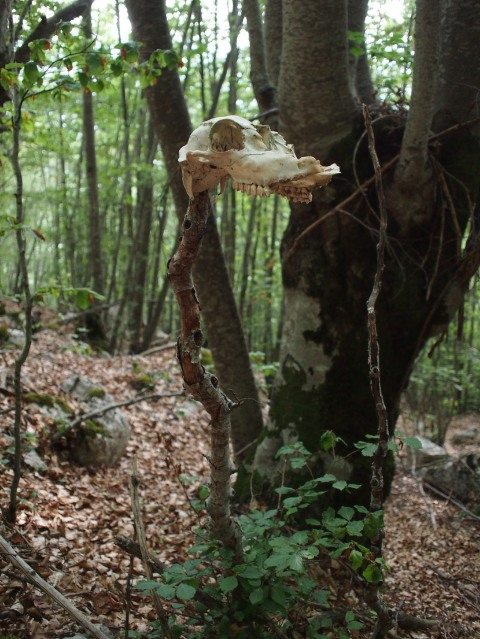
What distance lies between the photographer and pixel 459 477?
6449mm

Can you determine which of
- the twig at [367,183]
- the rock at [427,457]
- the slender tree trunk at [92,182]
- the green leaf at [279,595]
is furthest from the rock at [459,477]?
the slender tree trunk at [92,182]

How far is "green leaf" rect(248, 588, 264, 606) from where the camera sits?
1.94 metres

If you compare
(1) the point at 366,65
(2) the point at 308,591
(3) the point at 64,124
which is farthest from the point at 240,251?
(2) the point at 308,591

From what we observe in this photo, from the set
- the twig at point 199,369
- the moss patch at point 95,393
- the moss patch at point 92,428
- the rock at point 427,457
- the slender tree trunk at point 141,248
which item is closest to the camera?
the twig at point 199,369

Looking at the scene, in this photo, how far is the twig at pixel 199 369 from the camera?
5.72 feet

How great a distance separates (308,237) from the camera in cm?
408

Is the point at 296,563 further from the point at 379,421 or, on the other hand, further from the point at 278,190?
the point at 278,190

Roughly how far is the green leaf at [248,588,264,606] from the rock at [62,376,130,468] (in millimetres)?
2998

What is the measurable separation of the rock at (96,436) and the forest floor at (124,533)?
0.12 meters

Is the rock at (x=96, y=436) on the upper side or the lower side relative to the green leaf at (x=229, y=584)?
lower

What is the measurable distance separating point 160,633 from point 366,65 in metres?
4.85

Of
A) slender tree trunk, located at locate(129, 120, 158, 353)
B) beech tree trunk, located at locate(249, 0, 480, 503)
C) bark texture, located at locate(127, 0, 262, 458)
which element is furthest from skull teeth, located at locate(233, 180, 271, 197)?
slender tree trunk, located at locate(129, 120, 158, 353)

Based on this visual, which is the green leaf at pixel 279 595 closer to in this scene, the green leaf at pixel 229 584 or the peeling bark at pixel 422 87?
the green leaf at pixel 229 584

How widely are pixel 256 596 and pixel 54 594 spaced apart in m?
0.89
